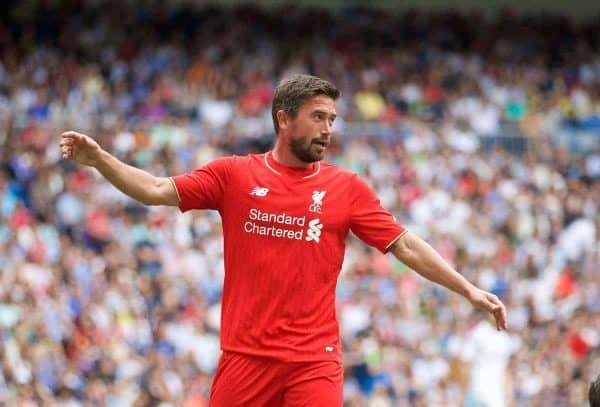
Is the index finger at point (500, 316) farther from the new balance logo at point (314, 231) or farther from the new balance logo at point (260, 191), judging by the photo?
the new balance logo at point (260, 191)

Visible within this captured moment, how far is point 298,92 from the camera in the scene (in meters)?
6.13

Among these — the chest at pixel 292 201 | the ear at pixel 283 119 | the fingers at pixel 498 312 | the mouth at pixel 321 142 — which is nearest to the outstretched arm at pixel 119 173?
the chest at pixel 292 201

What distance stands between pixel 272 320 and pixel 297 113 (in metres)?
0.97

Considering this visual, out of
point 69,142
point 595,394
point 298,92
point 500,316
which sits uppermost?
point 298,92

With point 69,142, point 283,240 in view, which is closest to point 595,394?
point 283,240

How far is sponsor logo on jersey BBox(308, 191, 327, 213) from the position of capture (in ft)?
20.0

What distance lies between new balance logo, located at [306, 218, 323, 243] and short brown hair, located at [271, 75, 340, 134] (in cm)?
52

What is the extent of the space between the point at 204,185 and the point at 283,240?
18.4 inches

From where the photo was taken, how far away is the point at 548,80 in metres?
22.2

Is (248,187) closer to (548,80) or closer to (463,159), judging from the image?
(463,159)

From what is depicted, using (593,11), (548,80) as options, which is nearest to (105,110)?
(548,80)

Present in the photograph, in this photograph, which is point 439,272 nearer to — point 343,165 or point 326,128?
point 326,128

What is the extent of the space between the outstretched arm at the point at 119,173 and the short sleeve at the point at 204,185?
42mm

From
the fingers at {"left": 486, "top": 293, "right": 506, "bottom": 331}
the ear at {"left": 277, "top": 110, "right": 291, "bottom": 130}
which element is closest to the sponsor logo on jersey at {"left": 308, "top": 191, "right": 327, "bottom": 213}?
the ear at {"left": 277, "top": 110, "right": 291, "bottom": 130}
